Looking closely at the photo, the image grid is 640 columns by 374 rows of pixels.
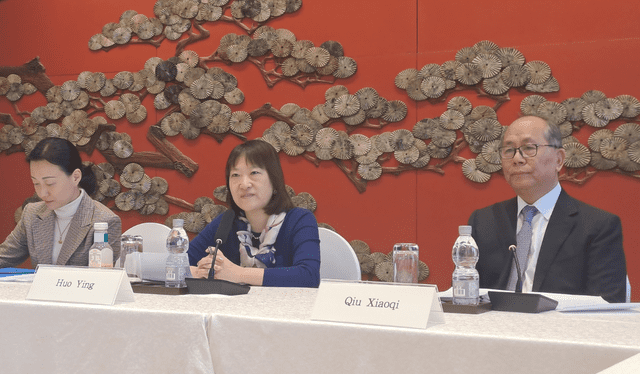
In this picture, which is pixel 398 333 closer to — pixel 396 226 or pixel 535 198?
pixel 535 198

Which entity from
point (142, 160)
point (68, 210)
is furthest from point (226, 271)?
point (142, 160)

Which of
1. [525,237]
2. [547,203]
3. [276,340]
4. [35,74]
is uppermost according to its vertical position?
[35,74]

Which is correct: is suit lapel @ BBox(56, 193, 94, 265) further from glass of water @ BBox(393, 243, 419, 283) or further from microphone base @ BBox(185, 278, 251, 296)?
glass of water @ BBox(393, 243, 419, 283)

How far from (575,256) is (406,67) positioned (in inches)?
68.8

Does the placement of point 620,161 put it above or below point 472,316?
above

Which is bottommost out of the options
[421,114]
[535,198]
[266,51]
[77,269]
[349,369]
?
[349,369]

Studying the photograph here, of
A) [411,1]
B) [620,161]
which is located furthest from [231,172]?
[620,161]

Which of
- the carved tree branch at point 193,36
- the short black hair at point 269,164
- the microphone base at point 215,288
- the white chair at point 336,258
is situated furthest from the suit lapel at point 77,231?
the carved tree branch at point 193,36

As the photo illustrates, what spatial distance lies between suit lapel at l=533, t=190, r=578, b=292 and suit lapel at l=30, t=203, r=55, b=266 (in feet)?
6.22

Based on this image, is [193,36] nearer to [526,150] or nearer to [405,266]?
[526,150]

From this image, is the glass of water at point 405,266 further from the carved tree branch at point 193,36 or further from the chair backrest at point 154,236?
the carved tree branch at point 193,36

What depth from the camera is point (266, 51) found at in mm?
3584

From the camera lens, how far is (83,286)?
3.97 ft

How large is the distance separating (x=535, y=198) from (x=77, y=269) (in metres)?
1.40
